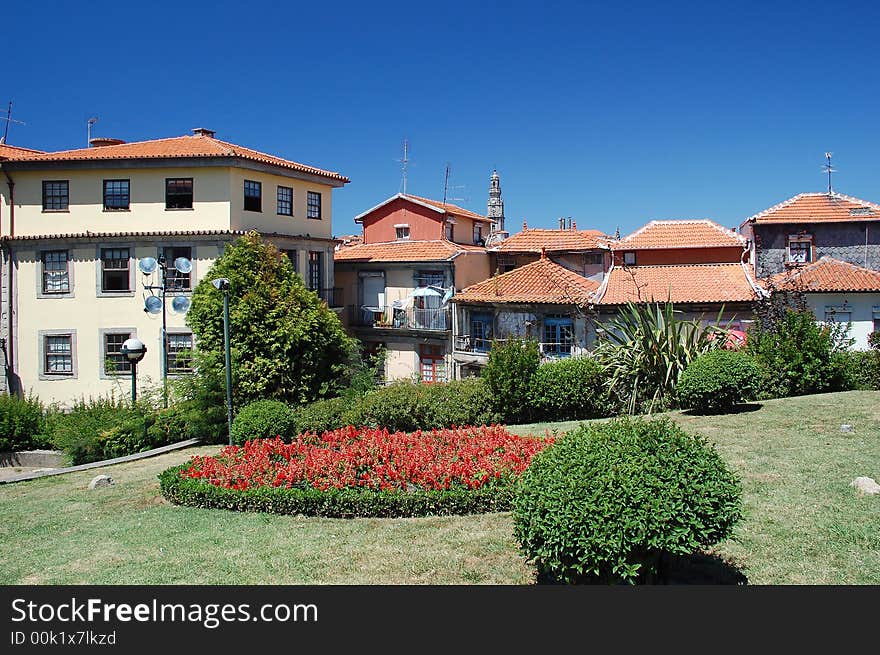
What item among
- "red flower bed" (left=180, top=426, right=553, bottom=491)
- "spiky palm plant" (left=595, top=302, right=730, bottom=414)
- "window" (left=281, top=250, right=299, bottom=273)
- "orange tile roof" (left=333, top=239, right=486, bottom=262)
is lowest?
"red flower bed" (left=180, top=426, right=553, bottom=491)

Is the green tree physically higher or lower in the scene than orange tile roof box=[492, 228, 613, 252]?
lower

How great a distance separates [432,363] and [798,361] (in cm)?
1860

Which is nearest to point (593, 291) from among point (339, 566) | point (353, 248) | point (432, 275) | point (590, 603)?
point (432, 275)

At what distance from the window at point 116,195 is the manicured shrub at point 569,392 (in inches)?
708

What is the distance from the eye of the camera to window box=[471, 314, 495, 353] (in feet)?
109

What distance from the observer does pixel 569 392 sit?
67.6 ft

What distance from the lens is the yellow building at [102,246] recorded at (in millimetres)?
28578

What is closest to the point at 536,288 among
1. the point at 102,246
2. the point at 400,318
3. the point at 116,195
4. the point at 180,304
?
the point at 400,318

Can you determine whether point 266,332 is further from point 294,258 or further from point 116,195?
point 116,195

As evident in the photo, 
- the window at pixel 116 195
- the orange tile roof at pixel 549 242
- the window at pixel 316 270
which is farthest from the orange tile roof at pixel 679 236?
the window at pixel 116 195

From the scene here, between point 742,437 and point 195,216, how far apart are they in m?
21.4

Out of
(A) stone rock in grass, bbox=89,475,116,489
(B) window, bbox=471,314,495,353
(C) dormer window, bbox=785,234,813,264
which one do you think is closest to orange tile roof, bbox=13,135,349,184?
(B) window, bbox=471,314,495,353

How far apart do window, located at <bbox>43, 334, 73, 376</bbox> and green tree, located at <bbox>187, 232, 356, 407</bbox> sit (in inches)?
→ 298

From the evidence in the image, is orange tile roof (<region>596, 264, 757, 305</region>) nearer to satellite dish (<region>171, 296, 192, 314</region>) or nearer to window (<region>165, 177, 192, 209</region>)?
satellite dish (<region>171, 296, 192, 314</region>)
